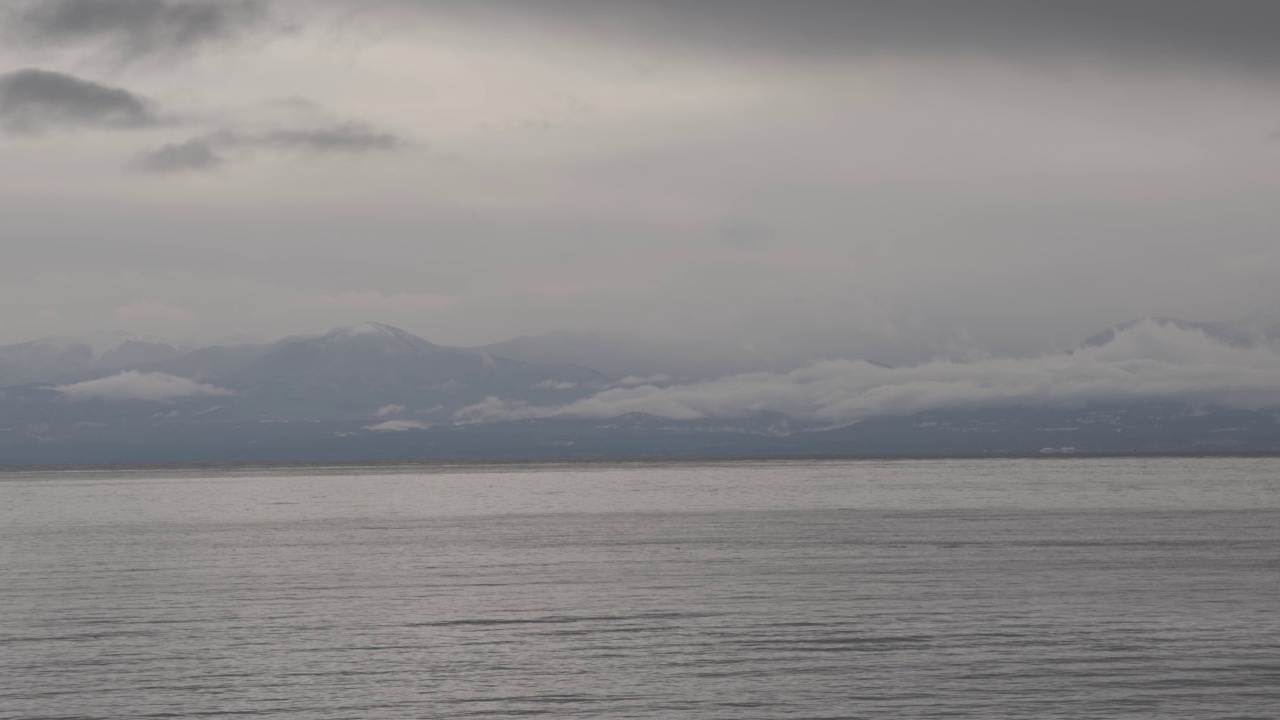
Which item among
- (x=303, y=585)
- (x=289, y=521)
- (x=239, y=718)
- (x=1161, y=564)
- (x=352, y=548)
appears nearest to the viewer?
(x=239, y=718)

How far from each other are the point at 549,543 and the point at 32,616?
4566cm

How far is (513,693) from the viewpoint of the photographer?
128ft

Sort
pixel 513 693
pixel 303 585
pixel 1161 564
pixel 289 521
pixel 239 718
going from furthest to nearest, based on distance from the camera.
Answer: pixel 289 521, pixel 1161 564, pixel 303 585, pixel 513 693, pixel 239 718

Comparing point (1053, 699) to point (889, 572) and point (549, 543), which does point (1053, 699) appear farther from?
point (549, 543)

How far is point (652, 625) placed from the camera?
172 ft

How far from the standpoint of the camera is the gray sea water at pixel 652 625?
126 feet

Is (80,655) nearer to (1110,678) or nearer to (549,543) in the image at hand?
(1110,678)

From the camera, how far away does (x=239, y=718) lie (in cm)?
3641

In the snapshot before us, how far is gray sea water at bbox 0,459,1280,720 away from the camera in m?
38.3

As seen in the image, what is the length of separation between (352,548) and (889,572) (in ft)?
138

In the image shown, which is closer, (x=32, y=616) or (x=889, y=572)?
(x=32, y=616)

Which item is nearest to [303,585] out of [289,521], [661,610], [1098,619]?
[661,610]

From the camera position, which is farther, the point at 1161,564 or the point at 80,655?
the point at 1161,564

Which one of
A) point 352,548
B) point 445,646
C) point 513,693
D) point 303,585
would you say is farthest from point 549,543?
point 513,693
